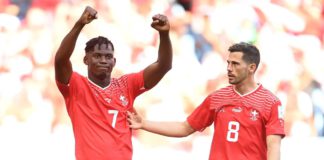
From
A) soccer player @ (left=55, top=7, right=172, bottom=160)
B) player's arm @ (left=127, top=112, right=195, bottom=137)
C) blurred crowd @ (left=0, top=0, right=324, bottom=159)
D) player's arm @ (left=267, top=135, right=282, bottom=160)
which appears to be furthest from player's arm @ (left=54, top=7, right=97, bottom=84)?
blurred crowd @ (left=0, top=0, right=324, bottom=159)

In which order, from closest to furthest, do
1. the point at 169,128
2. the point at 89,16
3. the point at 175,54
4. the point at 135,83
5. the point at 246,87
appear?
the point at 89,16 < the point at 246,87 < the point at 135,83 < the point at 169,128 < the point at 175,54

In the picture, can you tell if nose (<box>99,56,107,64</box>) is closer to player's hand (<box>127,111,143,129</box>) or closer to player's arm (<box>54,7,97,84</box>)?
player's arm (<box>54,7,97,84</box>)

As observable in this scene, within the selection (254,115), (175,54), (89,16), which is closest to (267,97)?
(254,115)

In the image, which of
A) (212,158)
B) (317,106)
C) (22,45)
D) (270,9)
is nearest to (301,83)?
(317,106)

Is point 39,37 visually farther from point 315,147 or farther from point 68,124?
point 315,147

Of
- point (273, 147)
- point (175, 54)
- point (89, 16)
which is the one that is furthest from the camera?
point (175, 54)

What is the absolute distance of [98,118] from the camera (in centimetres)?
446

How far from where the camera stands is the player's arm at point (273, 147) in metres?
4.29

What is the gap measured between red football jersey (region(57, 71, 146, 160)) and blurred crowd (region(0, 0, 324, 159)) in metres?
2.57

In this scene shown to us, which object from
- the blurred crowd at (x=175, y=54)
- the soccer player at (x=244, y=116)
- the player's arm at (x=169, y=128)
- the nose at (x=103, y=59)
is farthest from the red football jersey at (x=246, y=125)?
the blurred crowd at (x=175, y=54)

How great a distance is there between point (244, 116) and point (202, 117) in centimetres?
33

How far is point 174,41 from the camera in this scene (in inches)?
285

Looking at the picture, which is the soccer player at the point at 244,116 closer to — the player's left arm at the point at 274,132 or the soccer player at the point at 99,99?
the player's left arm at the point at 274,132

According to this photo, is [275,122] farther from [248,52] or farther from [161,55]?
[161,55]
